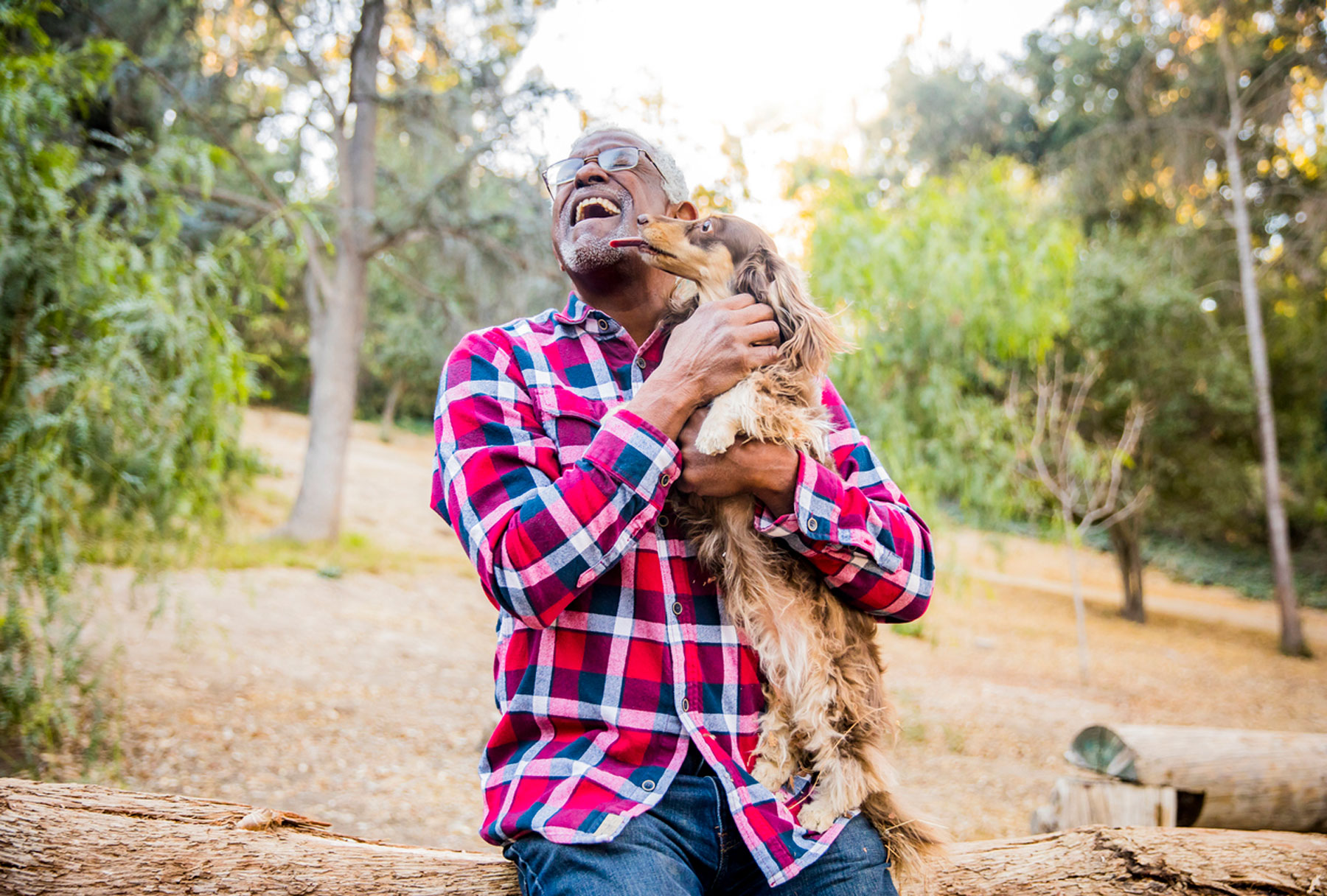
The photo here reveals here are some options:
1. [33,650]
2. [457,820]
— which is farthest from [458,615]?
[33,650]

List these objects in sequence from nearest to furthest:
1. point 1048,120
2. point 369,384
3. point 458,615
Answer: point 458,615 < point 1048,120 < point 369,384

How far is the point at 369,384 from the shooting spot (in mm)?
34156

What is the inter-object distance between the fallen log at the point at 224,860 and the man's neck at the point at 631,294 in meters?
1.44

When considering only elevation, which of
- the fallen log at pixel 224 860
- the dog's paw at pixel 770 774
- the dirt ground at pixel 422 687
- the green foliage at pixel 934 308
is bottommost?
the dirt ground at pixel 422 687

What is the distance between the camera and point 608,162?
7.06ft

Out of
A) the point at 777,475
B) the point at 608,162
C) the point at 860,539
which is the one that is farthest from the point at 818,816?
the point at 608,162

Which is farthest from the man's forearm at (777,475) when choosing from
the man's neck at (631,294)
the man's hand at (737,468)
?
the man's neck at (631,294)

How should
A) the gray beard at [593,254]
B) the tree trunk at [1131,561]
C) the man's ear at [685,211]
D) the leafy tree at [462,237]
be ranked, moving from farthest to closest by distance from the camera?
the tree trunk at [1131,561] < the leafy tree at [462,237] < the man's ear at [685,211] < the gray beard at [593,254]

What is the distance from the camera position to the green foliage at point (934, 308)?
7.55 m

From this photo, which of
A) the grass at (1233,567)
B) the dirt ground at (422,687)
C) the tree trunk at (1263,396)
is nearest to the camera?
the dirt ground at (422,687)

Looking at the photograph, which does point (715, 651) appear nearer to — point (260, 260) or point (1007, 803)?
point (260, 260)

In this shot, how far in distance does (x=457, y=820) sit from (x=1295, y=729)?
11.0 metres

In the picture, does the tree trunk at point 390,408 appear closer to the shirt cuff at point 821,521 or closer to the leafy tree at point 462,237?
the leafy tree at point 462,237

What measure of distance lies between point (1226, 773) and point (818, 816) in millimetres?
4300
